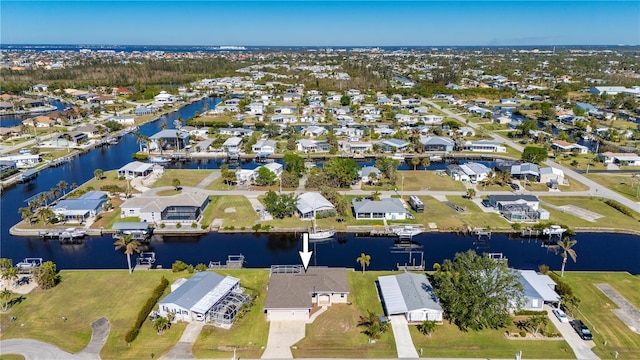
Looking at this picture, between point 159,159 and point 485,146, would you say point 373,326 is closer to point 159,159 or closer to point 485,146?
point 159,159

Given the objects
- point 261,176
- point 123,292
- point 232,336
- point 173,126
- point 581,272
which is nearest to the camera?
point 232,336

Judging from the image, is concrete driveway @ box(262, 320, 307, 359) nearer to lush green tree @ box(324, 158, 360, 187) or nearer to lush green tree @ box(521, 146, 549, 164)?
lush green tree @ box(324, 158, 360, 187)

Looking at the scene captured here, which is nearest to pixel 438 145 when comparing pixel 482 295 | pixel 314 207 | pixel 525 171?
pixel 525 171

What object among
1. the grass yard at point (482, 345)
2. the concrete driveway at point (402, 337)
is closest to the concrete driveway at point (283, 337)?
the concrete driveway at point (402, 337)

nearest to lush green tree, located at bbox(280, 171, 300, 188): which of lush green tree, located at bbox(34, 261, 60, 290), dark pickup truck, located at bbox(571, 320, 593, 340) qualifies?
lush green tree, located at bbox(34, 261, 60, 290)

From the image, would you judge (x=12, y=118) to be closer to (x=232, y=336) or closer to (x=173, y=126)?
(x=173, y=126)

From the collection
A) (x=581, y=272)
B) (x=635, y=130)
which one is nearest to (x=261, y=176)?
(x=581, y=272)

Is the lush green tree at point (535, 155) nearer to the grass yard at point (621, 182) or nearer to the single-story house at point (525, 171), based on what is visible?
the single-story house at point (525, 171)
